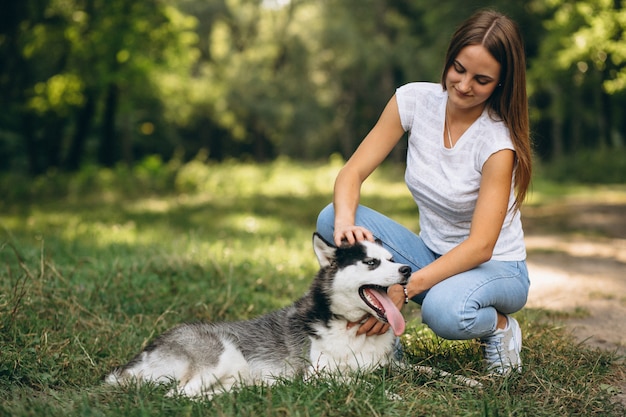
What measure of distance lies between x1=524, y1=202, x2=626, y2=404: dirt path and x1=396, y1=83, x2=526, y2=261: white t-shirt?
0.99 metres

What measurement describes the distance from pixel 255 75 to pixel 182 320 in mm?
29838

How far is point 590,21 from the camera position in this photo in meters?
13.5

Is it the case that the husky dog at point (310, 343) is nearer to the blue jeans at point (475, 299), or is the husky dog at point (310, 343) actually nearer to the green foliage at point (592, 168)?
the blue jeans at point (475, 299)

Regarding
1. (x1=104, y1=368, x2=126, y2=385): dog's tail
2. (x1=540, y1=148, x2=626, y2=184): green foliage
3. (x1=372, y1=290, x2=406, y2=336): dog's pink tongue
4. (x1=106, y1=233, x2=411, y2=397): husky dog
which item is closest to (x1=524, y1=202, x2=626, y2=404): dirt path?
(x1=372, y1=290, x2=406, y2=336): dog's pink tongue

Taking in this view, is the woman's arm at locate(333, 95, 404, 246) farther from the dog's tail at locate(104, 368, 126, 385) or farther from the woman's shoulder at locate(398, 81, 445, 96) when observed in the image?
the dog's tail at locate(104, 368, 126, 385)

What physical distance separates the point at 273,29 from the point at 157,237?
29216mm

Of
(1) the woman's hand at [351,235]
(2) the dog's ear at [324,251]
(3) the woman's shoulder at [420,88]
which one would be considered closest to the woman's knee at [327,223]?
(1) the woman's hand at [351,235]

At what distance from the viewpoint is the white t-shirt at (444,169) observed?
11.7 feet

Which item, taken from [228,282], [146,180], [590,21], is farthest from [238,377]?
[146,180]

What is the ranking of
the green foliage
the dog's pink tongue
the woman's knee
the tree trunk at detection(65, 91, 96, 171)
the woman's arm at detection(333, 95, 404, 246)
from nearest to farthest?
the dog's pink tongue → the woman's arm at detection(333, 95, 404, 246) → the woman's knee → the tree trunk at detection(65, 91, 96, 171) → the green foliage

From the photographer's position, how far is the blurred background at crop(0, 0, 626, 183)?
564 inches

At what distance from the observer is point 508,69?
11.1 feet

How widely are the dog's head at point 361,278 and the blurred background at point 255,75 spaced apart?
6.08 m

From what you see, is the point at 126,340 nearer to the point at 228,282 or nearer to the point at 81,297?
the point at 81,297
